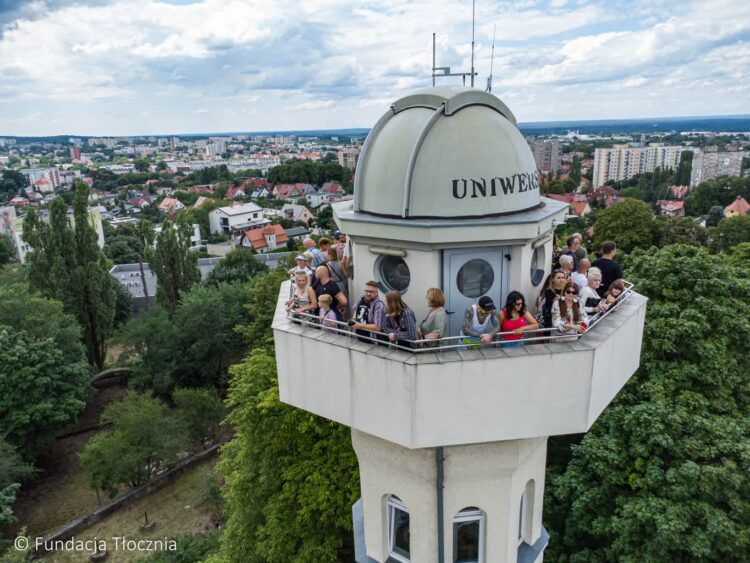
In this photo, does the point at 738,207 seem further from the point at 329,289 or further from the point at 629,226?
the point at 329,289

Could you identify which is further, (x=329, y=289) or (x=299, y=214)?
(x=299, y=214)

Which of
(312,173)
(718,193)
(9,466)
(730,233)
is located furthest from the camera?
(312,173)

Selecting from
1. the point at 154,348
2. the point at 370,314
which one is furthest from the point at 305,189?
the point at 370,314

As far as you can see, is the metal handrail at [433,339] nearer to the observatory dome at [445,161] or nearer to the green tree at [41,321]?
the observatory dome at [445,161]

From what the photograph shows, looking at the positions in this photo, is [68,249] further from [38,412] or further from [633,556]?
[633,556]

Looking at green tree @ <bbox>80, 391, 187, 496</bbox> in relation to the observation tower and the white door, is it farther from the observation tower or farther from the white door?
the white door

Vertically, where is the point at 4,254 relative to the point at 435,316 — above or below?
below

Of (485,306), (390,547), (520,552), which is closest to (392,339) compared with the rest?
(485,306)

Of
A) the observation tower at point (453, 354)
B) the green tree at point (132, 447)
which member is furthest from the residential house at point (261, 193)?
the observation tower at point (453, 354)
